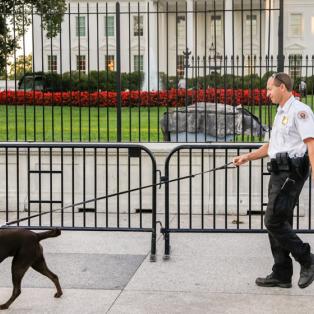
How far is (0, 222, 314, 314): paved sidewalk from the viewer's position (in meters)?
5.97

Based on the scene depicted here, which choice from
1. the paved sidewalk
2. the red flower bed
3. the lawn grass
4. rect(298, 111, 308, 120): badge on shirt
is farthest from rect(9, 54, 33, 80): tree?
rect(298, 111, 308, 120): badge on shirt

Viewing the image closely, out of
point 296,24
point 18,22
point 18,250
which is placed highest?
point 296,24

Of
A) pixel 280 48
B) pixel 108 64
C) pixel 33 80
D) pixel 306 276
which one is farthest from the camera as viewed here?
pixel 108 64

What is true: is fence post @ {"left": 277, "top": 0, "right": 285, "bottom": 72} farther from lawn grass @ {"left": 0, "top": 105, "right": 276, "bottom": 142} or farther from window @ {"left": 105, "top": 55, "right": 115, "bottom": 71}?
lawn grass @ {"left": 0, "top": 105, "right": 276, "bottom": 142}

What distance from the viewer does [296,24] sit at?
237 ft

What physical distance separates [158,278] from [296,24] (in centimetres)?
6801

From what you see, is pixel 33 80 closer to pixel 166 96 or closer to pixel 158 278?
pixel 166 96

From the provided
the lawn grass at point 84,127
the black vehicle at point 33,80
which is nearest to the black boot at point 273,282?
the black vehicle at point 33,80

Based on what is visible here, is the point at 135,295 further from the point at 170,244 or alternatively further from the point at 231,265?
the point at 170,244

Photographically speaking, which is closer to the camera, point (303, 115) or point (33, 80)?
point (303, 115)

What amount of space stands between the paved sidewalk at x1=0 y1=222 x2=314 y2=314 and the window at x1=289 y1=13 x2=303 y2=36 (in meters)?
64.8

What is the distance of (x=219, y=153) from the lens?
33.5 feet

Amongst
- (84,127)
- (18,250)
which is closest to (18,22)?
(84,127)

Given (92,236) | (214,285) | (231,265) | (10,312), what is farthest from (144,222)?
(10,312)
